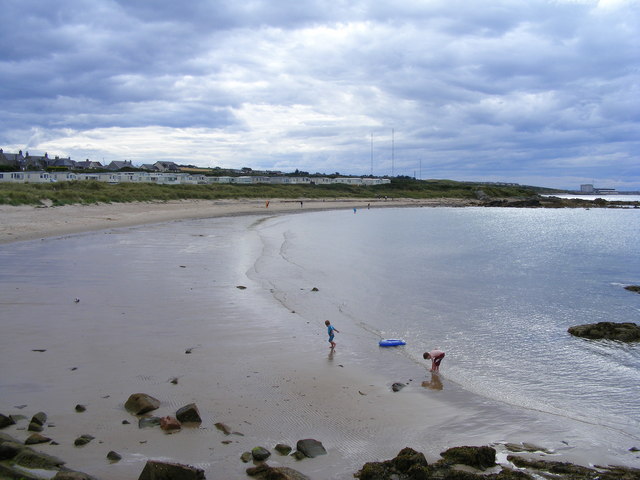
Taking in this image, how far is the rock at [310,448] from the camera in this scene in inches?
203

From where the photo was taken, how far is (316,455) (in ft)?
17.0

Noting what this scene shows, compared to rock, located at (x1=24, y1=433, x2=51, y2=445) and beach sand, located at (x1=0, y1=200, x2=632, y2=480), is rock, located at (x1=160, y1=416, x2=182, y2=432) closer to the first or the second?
beach sand, located at (x1=0, y1=200, x2=632, y2=480)

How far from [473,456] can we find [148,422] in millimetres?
3572

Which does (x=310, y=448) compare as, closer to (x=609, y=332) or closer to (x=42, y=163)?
(x=609, y=332)

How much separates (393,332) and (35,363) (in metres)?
6.91

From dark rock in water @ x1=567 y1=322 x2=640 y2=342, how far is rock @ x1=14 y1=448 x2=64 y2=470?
10624 millimetres

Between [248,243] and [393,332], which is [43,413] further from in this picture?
[248,243]

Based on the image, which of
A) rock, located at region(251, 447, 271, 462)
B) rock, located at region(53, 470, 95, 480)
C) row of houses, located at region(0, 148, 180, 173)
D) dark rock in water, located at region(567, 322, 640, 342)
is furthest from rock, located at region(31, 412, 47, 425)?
row of houses, located at region(0, 148, 180, 173)

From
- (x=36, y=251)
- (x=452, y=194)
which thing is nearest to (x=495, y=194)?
(x=452, y=194)

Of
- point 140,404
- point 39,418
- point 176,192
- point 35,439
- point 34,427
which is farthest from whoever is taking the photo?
point 176,192

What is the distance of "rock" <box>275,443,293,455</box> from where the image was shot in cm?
520

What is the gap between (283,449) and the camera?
523 centimetres

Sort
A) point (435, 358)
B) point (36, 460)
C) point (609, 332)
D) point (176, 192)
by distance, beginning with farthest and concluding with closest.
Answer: point (176, 192) → point (609, 332) → point (435, 358) → point (36, 460)

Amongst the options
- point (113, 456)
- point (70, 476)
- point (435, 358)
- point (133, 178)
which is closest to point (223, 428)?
point (113, 456)
